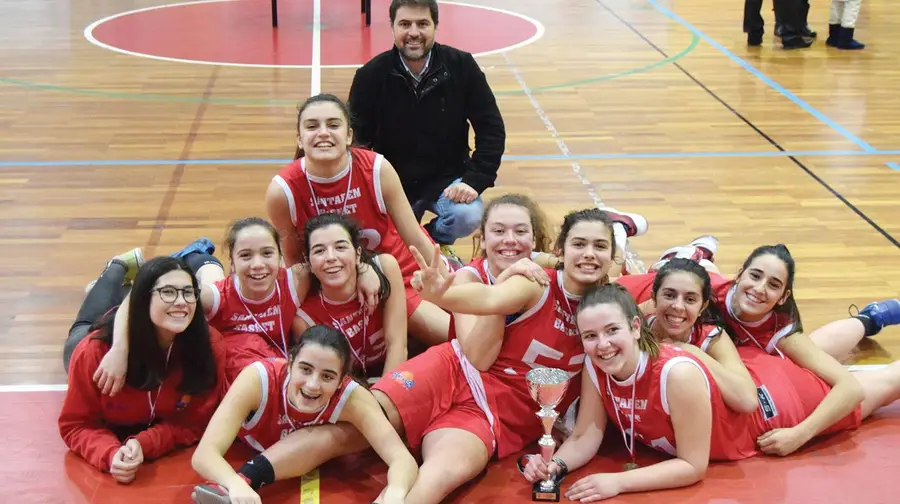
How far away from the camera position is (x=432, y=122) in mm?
4855

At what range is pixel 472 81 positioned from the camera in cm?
488

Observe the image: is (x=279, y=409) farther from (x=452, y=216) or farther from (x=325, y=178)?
(x=452, y=216)

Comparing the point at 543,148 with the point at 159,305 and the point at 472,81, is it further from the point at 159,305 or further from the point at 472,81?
the point at 159,305

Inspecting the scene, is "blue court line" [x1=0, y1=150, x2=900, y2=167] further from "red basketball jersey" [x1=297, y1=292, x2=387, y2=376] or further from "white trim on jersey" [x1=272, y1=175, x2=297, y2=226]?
"red basketball jersey" [x1=297, y1=292, x2=387, y2=376]

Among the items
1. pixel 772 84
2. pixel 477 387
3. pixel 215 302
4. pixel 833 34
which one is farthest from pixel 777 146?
pixel 215 302

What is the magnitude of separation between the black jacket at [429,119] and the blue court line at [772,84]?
308 centimetres

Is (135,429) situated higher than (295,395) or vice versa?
(295,395)

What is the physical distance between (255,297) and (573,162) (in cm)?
310

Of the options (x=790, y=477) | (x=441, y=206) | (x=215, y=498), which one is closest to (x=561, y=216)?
(x=441, y=206)

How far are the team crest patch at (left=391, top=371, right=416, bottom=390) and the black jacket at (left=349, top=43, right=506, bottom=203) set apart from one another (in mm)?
1435

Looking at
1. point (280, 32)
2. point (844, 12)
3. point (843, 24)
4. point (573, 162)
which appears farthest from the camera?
point (280, 32)

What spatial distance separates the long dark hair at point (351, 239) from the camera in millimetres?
3807

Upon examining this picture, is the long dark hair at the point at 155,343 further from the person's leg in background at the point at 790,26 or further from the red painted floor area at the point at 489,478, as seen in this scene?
the person's leg in background at the point at 790,26

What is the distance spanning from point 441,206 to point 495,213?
110 centimetres
